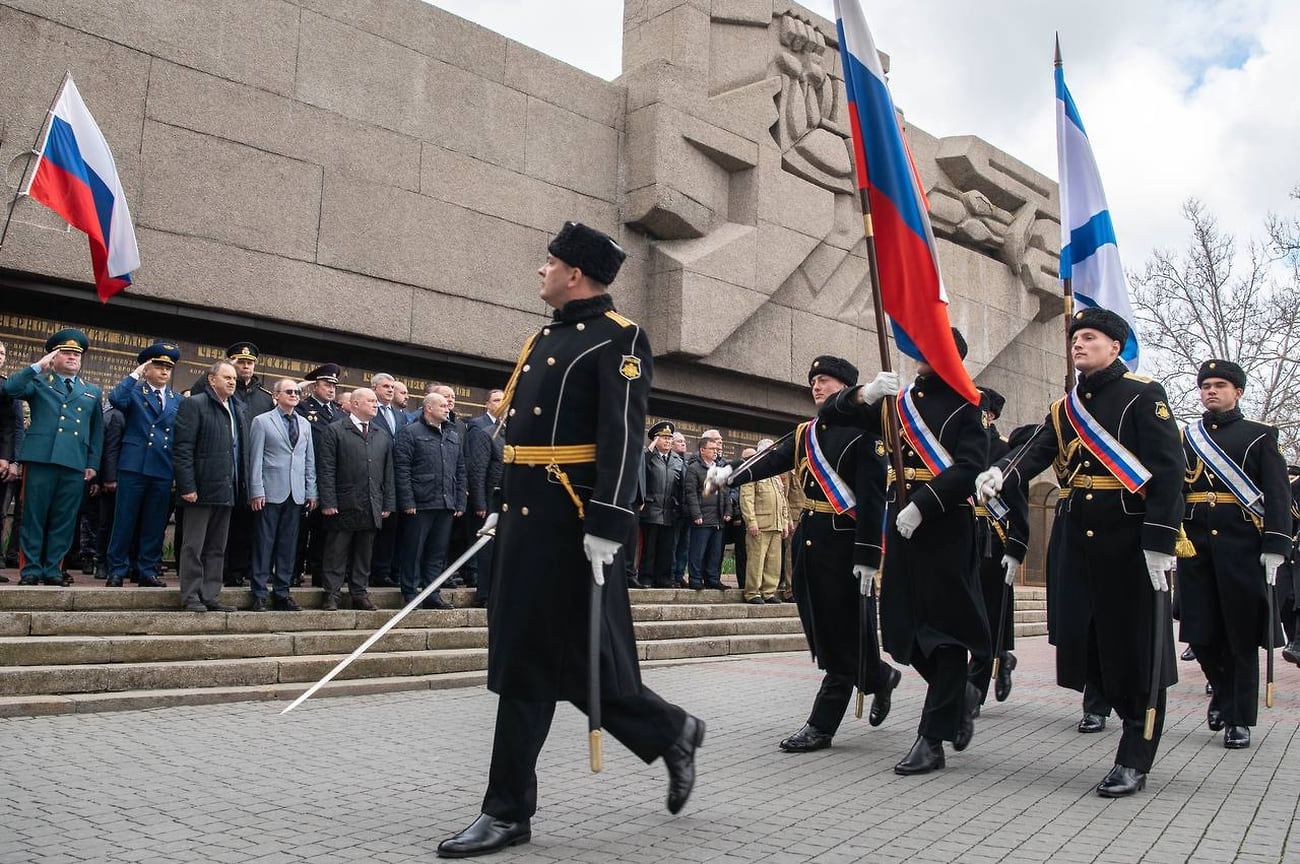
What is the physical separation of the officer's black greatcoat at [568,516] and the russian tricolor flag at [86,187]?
21.0ft

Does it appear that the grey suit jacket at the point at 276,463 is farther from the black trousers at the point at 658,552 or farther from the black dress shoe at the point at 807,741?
the black dress shoe at the point at 807,741

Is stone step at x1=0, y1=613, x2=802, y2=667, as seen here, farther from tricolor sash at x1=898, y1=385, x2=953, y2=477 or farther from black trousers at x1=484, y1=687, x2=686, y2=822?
black trousers at x1=484, y1=687, x2=686, y2=822

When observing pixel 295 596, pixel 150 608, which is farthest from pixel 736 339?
pixel 150 608

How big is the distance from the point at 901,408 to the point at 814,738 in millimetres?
1818

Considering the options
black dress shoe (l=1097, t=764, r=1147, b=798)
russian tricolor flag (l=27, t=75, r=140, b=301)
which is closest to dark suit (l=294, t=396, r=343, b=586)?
russian tricolor flag (l=27, t=75, r=140, b=301)

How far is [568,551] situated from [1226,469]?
5.15 metres

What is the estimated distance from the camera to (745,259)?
15922 millimetres

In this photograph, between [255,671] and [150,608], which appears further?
[150,608]

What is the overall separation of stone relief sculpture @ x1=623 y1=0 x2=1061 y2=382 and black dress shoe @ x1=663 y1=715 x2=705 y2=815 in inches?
433

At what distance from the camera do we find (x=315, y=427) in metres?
9.66

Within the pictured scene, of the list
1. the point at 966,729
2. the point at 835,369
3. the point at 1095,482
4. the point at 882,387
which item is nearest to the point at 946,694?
the point at 966,729

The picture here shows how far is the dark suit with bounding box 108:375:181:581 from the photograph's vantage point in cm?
869

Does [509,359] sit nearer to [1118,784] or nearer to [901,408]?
[901,408]

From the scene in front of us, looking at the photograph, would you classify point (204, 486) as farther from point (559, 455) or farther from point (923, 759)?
point (923, 759)
